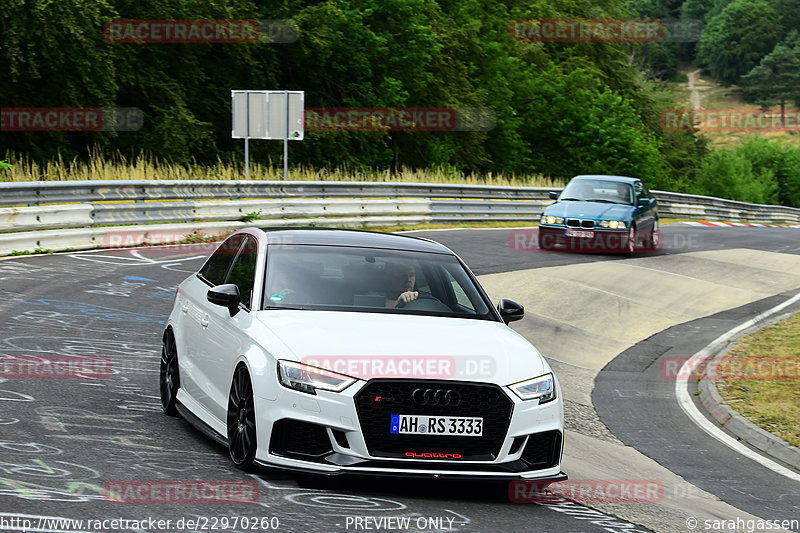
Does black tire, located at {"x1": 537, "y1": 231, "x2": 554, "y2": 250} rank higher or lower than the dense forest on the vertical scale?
lower

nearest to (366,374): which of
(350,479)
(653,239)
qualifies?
(350,479)

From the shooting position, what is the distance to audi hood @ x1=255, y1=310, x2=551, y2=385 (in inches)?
241

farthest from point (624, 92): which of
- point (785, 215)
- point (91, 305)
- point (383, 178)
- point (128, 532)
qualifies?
point (128, 532)

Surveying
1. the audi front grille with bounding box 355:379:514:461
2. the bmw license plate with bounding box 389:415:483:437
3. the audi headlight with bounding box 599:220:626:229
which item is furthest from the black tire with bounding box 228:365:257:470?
the audi headlight with bounding box 599:220:626:229

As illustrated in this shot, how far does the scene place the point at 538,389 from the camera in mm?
6414

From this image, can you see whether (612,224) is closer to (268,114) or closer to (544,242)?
(544,242)

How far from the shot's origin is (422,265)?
7.62 meters

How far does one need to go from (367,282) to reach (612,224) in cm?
1631

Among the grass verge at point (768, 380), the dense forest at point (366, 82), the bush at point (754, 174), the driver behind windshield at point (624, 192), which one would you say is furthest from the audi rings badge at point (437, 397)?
the bush at point (754, 174)

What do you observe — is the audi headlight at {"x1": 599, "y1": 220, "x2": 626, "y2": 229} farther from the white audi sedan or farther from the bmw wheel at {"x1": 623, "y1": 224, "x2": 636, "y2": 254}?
the white audi sedan

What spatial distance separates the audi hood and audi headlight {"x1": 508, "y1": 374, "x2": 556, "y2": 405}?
0.04 metres

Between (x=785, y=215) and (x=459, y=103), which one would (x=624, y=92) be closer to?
(x=785, y=215)

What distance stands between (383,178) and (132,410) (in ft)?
87.5

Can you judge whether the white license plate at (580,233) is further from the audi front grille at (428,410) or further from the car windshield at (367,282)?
the audi front grille at (428,410)
